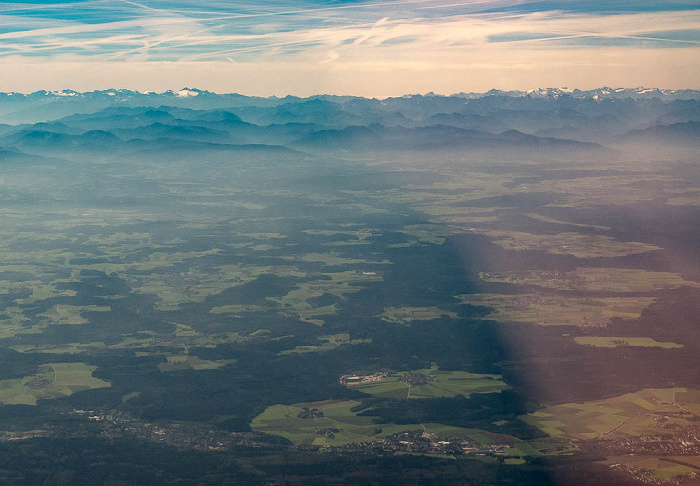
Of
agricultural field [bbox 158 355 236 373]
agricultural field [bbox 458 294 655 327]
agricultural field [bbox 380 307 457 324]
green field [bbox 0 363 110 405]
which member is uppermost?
green field [bbox 0 363 110 405]

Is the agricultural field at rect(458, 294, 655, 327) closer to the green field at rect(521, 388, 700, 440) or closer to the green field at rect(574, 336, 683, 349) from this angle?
the green field at rect(574, 336, 683, 349)

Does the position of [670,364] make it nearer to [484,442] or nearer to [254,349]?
[484,442]

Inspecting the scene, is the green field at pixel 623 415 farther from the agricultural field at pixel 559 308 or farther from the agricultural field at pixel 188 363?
the agricultural field at pixel 188 363

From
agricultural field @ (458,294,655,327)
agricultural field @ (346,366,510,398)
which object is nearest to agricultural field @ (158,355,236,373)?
agricultural field @ (346,366,510,398)

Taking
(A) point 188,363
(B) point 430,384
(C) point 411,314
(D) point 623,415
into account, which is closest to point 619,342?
(D) point 623,415

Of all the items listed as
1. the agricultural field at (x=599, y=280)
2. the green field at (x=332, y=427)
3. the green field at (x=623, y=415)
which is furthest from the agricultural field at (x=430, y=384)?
the agricultural field at (x=599, y=280)

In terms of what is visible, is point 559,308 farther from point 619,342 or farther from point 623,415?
point 623,415

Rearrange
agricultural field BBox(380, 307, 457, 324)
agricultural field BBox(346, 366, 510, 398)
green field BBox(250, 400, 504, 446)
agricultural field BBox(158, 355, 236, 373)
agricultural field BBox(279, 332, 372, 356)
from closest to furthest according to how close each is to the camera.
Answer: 1. green field BBox(250, 400, 504, 446)
2. agricultural field BBox(346, 366, 510, 398)
3. agricultural field BBox(158, 355, 236, 373)
4. agricultural field BBox(279, 332, 372, 356)
5. agricultural field BBox(380, 307, 457, 324)
